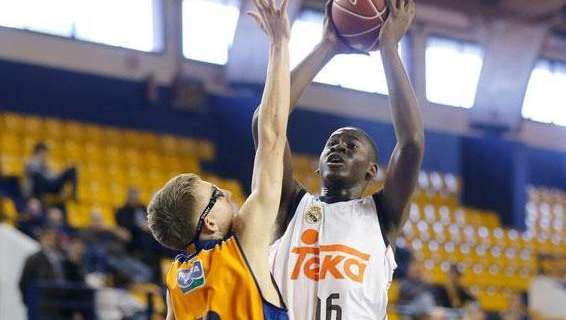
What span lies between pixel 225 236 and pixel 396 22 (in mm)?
1099

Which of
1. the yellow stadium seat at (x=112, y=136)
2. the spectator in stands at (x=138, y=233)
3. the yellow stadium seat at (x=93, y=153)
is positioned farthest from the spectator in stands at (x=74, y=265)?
the yellow stadium seat at (x=112, y=136)

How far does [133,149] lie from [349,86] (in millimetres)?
3816

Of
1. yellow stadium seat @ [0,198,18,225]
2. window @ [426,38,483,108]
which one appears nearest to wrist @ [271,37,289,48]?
yellow stadium seat @ [0,198,18,225]

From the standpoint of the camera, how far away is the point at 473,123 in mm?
17141

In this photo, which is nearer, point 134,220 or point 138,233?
point 138,233

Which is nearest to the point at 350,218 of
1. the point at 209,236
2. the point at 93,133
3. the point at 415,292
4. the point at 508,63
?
the point at 209,236

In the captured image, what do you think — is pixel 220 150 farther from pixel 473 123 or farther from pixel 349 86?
pixel 473 123

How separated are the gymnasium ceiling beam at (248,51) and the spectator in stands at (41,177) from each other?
4.28m

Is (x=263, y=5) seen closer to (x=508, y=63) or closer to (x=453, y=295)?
(x=453, y=295)

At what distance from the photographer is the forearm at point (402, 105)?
3.65m

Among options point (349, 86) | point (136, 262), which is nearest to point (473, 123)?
point (349, 86)

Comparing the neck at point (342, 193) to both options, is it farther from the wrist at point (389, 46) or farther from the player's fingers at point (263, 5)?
the player's fingers at point (263, 5)

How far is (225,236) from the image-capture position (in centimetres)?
332

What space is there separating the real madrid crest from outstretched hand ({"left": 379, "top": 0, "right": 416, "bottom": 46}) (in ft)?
2.13
